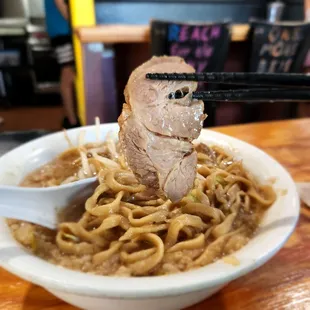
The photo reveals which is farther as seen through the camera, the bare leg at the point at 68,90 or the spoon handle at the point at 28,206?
the bare leg at the point at 68,90

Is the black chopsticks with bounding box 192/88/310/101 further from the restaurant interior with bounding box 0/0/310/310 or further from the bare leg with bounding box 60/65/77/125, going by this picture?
the bare leg with bounding box 60/65/77/125

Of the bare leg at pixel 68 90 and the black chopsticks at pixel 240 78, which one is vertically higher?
the black chopsticks at pixel 240 78

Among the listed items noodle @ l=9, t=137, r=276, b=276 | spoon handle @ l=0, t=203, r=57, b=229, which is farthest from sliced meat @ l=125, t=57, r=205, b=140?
spoon handle @ l=0, t=203, r=57, b=229

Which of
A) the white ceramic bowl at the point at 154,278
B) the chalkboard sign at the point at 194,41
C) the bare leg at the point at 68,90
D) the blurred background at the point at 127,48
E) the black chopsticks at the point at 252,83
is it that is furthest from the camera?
the bare leg at the point at 68,90

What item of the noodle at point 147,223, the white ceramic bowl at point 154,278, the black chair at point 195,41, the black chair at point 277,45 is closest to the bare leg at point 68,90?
the black chair at point 195,41

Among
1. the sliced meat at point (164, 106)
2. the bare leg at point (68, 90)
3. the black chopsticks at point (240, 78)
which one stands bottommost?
the bare leg at point (68, 90)

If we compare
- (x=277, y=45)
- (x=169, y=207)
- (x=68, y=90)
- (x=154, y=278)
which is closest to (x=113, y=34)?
(x=277, y=45)

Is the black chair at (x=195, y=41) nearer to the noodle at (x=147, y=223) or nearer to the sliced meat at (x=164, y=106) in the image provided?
the noodle at (x=147, y=223)

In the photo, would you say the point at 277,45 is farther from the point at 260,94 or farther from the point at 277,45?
the point at 260,94
